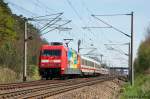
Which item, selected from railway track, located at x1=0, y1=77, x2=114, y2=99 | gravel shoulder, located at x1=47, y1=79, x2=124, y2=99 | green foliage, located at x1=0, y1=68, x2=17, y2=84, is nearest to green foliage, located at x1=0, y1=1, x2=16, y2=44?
green foliage, located at x1=0, y1=68, x2=17, y2=84

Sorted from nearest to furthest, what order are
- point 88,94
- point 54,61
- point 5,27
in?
point 88,94
point 54,61
point 5,27

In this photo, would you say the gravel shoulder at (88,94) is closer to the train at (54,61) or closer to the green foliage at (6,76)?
the green foliage at (6,76)

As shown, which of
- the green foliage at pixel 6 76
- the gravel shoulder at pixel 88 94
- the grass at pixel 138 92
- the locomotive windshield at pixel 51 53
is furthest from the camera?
the locomotive windshield at pixel 51 53

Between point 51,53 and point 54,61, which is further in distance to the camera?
point 51,53

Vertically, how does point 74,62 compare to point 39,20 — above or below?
below

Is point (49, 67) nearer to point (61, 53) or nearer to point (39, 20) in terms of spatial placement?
point (61, 53)

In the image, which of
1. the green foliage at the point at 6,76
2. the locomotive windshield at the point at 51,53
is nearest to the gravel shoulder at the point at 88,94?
the green foliage at the point at 6,76

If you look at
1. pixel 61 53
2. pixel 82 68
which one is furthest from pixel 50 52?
pixel 82 68

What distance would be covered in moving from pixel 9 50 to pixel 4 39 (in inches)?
141

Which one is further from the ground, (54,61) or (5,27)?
(5,27)

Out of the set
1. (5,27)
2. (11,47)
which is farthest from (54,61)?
(5,27)

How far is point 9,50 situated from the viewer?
5500cm

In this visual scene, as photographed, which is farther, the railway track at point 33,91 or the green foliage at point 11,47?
the green foliage at point 11,47

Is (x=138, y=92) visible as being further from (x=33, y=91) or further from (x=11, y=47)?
(x=11, y=47)
